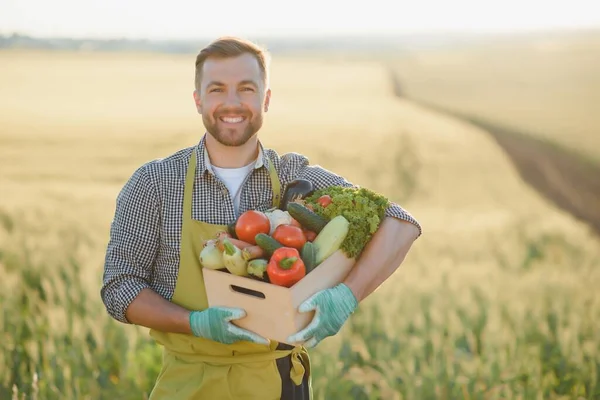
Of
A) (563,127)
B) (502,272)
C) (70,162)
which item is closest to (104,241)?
(502,272)

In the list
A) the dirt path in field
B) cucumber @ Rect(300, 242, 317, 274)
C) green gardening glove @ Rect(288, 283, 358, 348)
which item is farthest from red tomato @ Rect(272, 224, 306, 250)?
the dirt path in field

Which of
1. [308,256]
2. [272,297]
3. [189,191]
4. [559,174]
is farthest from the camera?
[559,174]

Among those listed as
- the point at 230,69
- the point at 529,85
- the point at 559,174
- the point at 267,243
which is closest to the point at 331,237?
the point at 267,243

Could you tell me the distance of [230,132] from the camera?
106 inches

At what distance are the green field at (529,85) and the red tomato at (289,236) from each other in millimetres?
11016

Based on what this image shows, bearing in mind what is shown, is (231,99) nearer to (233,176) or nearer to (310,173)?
(233,176)

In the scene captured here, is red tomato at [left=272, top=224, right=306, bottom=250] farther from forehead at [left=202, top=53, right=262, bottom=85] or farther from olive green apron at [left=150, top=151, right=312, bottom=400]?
forehead at [left=202, top=53, right=262, bottom=85]

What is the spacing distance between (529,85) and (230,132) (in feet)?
61.0

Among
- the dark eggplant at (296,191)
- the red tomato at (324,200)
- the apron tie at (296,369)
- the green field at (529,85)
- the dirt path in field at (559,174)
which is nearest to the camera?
the red tomato at (324,200)

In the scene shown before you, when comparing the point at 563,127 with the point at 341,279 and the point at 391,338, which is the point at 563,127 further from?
the point at 341,279

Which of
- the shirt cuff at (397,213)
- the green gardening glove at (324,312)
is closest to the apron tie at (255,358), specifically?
the green gardening glove at (324,312)

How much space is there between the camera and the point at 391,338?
13.7 ft

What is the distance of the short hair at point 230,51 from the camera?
2699 millimetres

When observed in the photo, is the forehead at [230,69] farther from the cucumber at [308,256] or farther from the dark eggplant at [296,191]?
the cucumber at [308,256]
